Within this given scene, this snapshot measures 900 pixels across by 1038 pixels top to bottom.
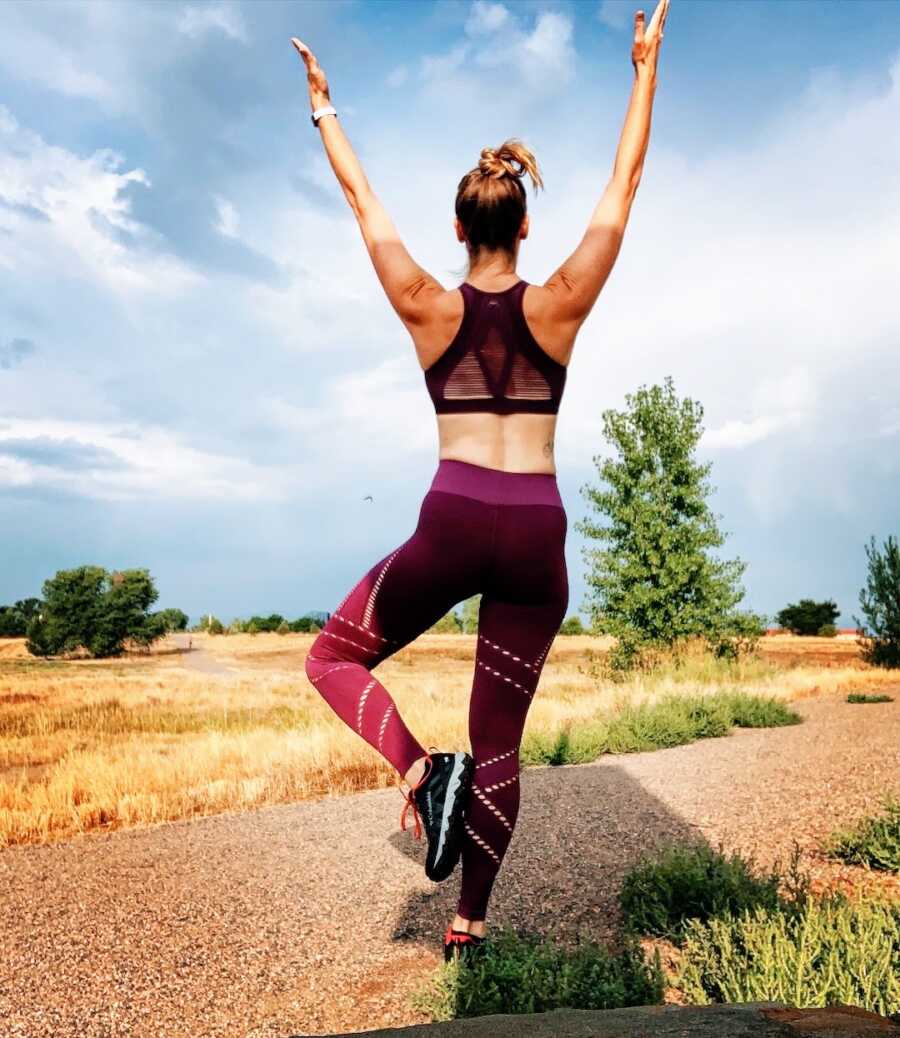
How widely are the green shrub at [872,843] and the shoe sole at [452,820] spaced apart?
3.96 meters

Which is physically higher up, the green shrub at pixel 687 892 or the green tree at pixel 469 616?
the green tree at pixel 469 616

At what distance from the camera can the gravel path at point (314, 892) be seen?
4.02 m

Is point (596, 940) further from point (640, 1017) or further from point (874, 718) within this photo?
point (874, 718)

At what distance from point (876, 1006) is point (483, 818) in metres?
1.62

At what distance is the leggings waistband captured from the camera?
8.77ft

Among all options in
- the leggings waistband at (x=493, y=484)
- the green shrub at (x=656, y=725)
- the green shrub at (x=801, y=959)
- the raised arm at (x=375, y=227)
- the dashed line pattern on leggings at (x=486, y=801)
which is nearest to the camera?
the leggings waistband at (x=493, y=484)

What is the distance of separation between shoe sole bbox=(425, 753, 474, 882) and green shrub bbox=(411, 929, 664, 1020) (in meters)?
0.78

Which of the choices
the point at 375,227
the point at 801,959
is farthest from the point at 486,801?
the point at 375,227

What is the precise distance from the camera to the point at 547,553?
274cm

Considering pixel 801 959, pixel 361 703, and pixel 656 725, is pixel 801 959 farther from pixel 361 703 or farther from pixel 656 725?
pixel 656 725

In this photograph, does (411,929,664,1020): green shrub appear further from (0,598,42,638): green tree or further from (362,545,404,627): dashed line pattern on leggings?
(0,598,42,638): green tree

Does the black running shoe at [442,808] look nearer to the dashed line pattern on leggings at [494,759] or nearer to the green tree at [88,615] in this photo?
the dashed line pattern on leggings at [494,759]

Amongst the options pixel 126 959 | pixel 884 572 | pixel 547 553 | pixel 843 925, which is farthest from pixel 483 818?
pixel 884 572

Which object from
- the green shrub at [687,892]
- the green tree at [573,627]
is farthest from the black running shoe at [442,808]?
the green tree at [573,627]
